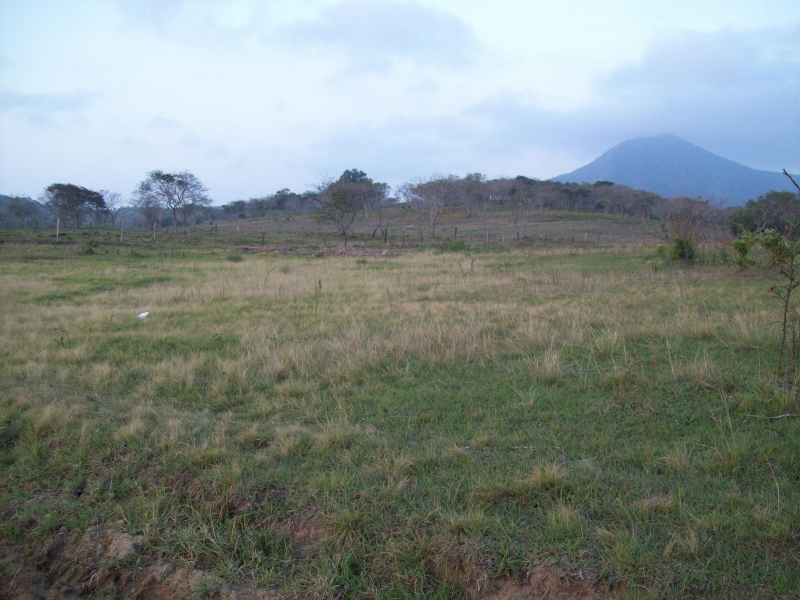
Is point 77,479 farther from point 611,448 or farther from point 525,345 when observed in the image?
point 525,345

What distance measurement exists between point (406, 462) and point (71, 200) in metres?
54.7

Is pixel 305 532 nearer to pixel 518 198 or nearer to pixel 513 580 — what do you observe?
pixel 513 580

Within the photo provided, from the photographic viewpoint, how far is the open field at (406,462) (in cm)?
262

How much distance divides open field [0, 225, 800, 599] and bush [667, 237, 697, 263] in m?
8.64

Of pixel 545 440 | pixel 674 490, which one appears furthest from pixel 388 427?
pixel 674 490

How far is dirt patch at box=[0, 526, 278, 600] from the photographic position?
8.86 feet

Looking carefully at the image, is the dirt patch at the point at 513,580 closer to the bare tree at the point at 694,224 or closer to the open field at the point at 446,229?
the bare tree at the point at 694,224

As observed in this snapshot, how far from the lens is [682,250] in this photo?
15250mm

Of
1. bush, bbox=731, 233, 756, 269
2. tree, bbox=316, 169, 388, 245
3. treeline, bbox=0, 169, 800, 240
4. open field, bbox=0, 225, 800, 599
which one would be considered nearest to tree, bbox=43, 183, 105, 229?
treeline, bbox=0, 169, 800, 240

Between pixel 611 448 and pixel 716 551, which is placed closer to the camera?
pixel 716 551

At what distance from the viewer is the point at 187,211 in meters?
49.9

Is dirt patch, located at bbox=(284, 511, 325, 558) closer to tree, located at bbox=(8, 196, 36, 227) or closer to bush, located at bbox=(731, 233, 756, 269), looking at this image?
bush, located at bbox=(731, 233, 756, 269)

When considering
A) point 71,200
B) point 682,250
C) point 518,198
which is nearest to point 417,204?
point 518,198

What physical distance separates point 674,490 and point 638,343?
3.39 meters
